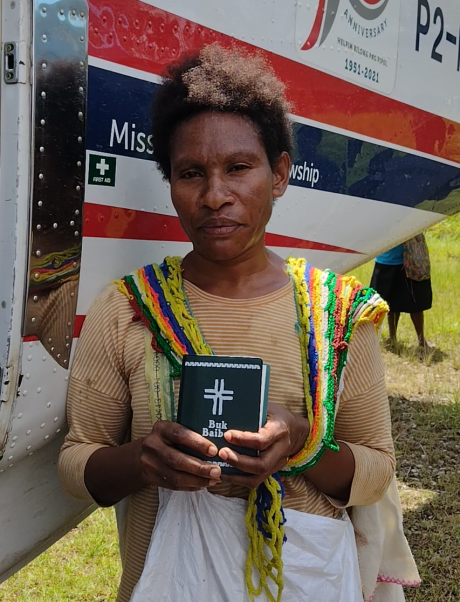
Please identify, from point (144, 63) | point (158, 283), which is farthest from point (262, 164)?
point (144, 63)

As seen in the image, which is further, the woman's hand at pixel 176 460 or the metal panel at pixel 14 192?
the metal panel at pixel 14 192

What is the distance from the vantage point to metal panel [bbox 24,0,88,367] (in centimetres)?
146

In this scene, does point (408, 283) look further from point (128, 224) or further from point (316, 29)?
point (128, 224)

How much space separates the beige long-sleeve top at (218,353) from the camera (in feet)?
5.04

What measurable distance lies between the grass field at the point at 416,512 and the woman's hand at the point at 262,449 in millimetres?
1871

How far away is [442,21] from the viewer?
3.20 meters

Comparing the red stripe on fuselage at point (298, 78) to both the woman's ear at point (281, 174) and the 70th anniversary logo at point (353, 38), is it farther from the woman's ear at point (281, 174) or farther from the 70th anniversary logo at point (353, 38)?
the woman's ear at point (281, 174)

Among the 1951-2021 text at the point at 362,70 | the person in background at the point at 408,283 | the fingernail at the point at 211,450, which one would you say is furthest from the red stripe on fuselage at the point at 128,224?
the person in background at the point at 408,283

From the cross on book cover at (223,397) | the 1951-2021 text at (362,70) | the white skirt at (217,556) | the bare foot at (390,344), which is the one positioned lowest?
the bare foot at (390,344)

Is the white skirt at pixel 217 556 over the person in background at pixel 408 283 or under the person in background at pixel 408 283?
under

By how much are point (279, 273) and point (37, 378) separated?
1.92ft

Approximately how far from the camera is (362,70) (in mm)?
2658

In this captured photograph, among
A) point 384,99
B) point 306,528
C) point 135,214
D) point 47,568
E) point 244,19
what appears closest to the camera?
point 306,528

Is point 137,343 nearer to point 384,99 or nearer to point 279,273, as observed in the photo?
point 279,273
